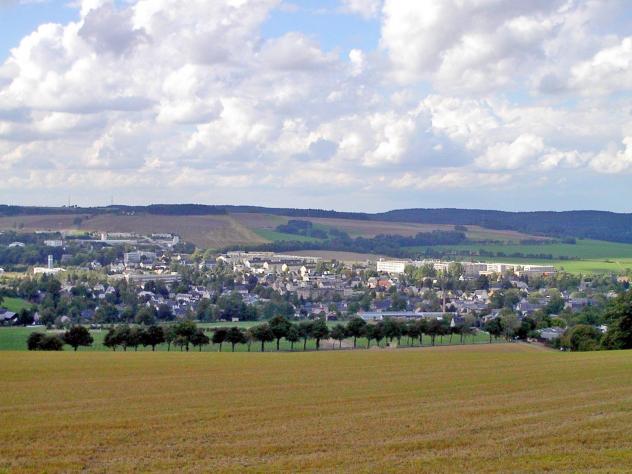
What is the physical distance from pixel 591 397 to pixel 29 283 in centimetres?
12268

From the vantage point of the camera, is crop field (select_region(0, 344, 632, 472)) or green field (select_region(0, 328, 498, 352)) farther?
green field (select_region(0, 328, 498, 352))

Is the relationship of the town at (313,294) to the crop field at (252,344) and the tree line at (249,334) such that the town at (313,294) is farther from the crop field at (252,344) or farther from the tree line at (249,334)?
the tree line at (249,334)

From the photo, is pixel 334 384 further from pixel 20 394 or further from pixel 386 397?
pixel 20 394

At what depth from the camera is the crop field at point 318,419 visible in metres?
20.1

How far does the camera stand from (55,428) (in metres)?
24.4

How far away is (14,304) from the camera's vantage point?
406ft

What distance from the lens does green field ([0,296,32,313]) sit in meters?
118

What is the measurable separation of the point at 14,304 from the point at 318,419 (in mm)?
106184

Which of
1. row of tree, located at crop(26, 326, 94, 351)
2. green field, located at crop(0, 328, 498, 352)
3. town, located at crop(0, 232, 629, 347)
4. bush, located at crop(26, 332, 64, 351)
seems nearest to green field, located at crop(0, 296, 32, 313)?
town, located at crop(0, 232, 629, 347)

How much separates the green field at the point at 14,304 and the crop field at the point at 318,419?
7964 cm

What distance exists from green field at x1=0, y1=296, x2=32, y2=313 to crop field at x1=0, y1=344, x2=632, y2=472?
79637mm

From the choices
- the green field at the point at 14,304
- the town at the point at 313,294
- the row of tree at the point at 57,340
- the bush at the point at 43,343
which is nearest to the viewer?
the bush at the point at 43,343

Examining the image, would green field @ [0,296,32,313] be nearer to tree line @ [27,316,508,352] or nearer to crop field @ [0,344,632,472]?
tree line @ [27,316,508,352]

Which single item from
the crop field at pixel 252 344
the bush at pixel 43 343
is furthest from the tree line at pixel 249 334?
the crop field at pixel 252 344
